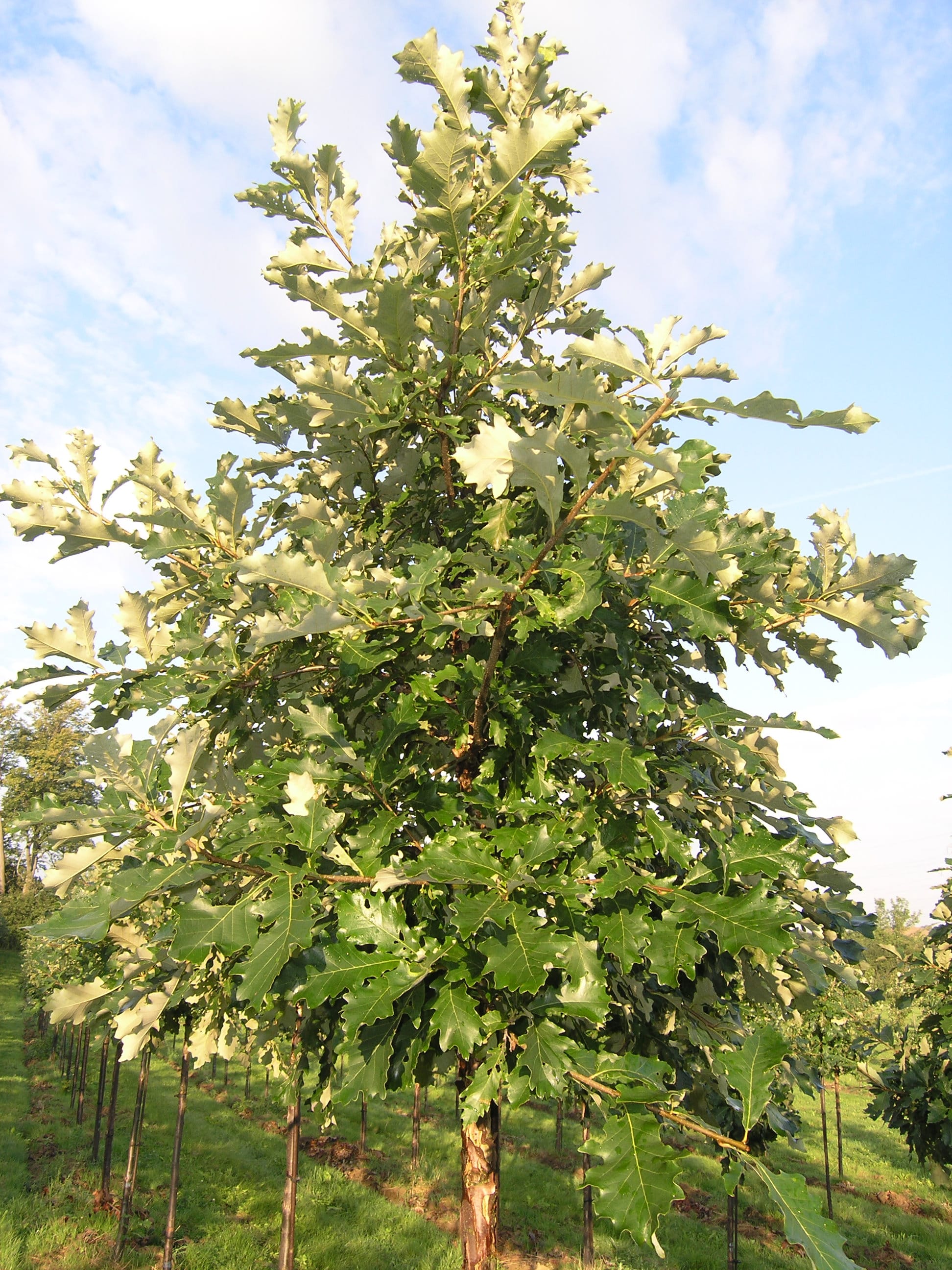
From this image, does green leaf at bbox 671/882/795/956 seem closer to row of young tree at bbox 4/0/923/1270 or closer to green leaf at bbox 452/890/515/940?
row of young tree at bbox 4/0/923/1270

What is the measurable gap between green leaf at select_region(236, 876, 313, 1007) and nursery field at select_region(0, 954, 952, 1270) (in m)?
8.66

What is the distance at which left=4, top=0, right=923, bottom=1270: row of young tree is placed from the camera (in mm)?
2070

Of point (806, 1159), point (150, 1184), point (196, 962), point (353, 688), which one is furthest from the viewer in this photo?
point (806, 1159)

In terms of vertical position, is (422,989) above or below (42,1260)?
above

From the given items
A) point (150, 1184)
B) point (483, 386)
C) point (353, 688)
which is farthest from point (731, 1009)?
point (150, 1184)

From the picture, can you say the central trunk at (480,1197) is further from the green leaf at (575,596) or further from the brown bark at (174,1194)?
the brown bark at (174,1194)

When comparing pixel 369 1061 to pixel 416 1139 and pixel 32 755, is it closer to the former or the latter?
pixel 416 1139

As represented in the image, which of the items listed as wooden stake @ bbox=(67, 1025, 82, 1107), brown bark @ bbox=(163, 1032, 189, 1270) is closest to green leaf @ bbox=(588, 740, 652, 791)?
brown bark @ bbox=(163, 1032, 189, 1270)

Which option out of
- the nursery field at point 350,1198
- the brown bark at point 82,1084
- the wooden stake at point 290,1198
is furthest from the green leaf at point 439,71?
the brown bark at point 82,1084

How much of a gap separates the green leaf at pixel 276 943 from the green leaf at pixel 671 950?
3.19ft

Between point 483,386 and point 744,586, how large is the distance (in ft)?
4.60

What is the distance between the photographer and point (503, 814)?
291 cm

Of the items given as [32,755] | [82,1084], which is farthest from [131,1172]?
[32,755]

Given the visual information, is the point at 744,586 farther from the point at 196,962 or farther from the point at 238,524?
the point at 196,962
